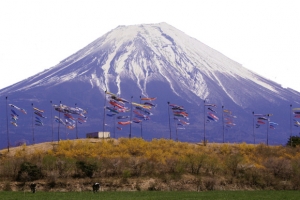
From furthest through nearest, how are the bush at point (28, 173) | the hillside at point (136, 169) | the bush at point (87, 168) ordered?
the bush at point (87, 168) < the bush at point (28, 173) < the hillside at point (136, 169)

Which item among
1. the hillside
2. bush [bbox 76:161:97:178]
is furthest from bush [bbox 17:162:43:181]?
bush [bbox 76:161:97:178]

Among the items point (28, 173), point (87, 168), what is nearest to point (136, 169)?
point (87, 168)

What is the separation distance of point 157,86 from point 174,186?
13870cm

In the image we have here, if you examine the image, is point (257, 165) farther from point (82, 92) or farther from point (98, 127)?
point (82, 92)

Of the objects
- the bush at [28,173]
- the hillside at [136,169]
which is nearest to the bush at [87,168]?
the hillside at [136,169]

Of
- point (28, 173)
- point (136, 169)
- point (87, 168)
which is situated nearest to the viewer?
point (28, 173)

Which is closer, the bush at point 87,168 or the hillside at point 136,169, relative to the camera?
the hillside at point 136,169

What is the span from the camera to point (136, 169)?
2248 inches

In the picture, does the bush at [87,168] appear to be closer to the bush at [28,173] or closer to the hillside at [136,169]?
the hillside at [136,169]

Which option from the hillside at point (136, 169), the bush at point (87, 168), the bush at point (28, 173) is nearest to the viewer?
the hillside at point (136, 169)

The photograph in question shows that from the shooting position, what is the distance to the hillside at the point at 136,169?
5388cm

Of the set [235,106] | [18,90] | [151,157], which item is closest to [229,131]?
[235,106]

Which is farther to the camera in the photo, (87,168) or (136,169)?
(136,169)

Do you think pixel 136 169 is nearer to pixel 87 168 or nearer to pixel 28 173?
pixel 87 168
